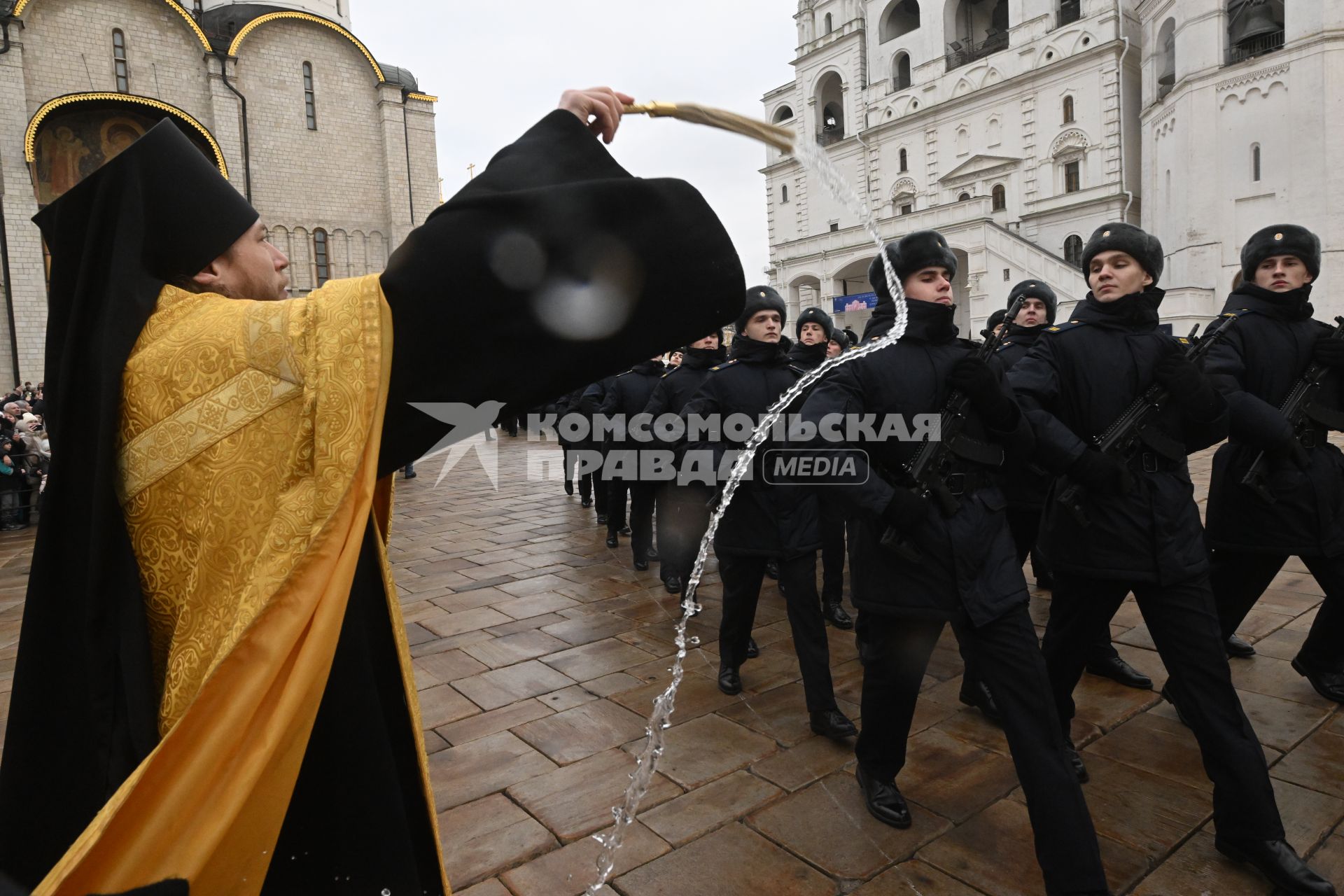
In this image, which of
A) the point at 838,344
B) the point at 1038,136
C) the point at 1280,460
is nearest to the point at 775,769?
the point at 1280,460

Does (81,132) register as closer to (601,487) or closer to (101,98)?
(101,98)

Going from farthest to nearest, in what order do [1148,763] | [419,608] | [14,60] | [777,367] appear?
[14,60] → [419,608] → [777,367] → [1148,763]

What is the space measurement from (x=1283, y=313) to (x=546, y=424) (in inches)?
609

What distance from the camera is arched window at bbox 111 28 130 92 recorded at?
2309 centimetres

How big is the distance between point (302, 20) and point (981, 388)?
96.9ft

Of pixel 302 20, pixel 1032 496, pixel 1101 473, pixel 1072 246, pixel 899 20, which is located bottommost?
pixel 1032 496

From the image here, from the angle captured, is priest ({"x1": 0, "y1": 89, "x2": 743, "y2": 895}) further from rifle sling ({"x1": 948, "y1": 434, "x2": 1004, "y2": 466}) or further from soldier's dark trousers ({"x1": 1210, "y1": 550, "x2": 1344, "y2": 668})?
soldier's dark trousers ({"x1": 1210, "y1": 550, "x2": 1344, "y2": 668})

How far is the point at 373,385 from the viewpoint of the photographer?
1043mm

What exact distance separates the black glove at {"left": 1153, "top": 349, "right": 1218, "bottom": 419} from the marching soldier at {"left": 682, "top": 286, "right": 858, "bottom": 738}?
149 cm

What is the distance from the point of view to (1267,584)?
3.43m

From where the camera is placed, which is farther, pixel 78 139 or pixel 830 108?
pixel 830 108

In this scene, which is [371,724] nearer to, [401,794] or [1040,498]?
[401,794]

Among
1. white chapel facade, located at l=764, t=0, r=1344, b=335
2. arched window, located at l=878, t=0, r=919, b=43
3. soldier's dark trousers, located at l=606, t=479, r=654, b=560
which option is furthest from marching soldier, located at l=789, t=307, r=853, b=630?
arched window, located at l=878, t=0, r=919, b=43

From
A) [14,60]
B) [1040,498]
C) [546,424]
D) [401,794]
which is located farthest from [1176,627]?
[14,60]
